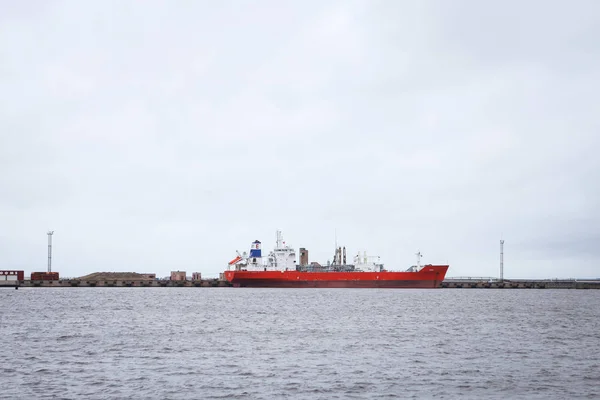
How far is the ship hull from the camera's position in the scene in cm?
9394

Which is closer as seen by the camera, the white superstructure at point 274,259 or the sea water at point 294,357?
the sea water at point 294,357

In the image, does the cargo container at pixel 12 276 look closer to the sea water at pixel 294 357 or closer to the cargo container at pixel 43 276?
the cargo container at pixel 43 276

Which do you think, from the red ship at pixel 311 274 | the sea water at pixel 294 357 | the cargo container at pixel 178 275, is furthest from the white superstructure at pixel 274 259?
the sea water at pixel 294 357

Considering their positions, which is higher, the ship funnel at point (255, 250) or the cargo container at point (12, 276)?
the ship funnel at point (255, 250)

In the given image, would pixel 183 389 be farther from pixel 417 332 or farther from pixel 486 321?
pixel 486 321

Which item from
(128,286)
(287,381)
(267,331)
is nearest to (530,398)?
(287,381)

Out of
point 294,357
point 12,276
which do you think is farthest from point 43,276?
point 294,357

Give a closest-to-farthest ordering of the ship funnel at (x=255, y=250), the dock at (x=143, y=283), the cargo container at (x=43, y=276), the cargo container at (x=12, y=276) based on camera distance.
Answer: the ship funnel at (x=255, y=250) < the cargo container at (x=12, y=276) < the cargo container at (x=43, y=276) < the dock at (x=143, y=283)

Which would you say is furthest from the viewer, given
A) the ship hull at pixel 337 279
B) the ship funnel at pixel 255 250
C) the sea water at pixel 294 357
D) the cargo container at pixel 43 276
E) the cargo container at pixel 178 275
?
the cargo container at pixel 178 275

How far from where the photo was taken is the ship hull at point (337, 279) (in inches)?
3698

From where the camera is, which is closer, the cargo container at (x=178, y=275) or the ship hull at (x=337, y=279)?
the ship hull at (x=337, y=279)

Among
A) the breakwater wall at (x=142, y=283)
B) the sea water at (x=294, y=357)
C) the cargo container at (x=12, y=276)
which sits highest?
the cargo container at (x=12, y=276)

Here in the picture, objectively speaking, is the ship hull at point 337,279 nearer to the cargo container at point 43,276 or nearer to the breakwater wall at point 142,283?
the breakwater wall at point 142,283

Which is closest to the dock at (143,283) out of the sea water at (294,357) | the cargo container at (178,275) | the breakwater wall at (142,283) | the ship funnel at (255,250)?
the breakwater wall at (142,283)
